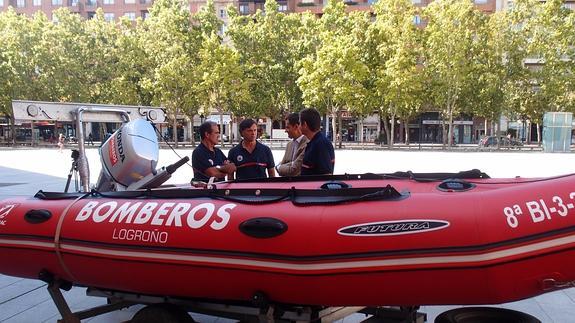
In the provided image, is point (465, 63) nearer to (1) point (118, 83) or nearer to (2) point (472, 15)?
(2) point (472, 15)

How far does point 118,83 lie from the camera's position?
1652 inches

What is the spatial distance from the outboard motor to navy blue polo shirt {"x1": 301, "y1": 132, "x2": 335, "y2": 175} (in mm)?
1525

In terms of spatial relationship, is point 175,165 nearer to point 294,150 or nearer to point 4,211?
point 4,211

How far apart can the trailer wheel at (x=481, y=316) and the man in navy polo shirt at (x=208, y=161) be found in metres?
2.76

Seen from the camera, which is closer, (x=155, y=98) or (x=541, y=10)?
(x=541, y=10)

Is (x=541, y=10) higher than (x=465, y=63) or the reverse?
higher

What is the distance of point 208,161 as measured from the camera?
547 cm

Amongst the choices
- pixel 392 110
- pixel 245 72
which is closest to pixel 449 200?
pixel 392 110

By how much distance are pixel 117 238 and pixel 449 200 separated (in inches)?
86.0

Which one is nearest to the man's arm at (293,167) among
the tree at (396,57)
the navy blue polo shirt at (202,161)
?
the navy blue polo shirt at (202,161)

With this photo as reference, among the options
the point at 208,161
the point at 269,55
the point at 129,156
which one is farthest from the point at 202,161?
the point at 269,55

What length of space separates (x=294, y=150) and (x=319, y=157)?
0.88 meters

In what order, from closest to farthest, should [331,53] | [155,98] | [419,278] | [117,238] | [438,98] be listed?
[419,278] → [117,238] → [331,53] → [438,98] → [155,98]

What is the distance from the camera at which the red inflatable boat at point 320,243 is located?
105 inches
